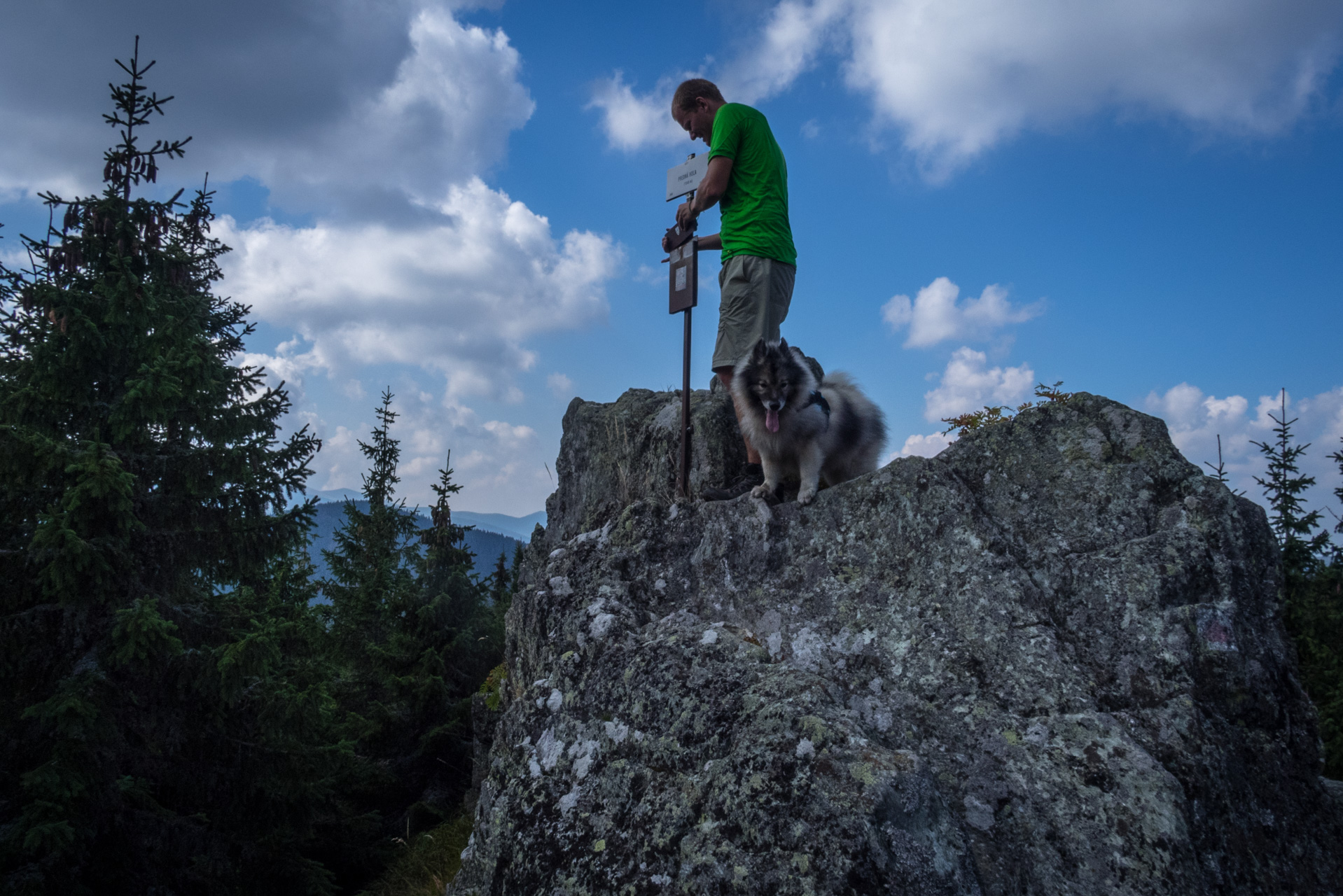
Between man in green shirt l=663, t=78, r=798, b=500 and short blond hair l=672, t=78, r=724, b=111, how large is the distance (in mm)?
305

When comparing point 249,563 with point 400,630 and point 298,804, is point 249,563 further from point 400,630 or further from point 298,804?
point 400,630

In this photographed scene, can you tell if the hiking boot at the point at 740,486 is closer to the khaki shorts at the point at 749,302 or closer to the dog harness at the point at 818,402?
the dog harness at the point at 818,402

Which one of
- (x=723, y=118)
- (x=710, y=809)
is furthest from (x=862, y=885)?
(x=723, y=118)

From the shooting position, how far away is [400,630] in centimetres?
1583

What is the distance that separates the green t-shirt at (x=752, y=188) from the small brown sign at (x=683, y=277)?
52 centimetres

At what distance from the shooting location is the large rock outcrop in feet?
9.89

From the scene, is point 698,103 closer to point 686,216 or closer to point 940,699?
point 686,216

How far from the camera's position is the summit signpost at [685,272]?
6.25 metres

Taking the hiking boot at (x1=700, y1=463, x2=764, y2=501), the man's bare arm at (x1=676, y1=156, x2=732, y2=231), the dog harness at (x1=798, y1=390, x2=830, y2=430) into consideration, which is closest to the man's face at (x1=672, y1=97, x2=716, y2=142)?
the man's bare arm at (x1=676, y1=156, x2=732, y2=231)

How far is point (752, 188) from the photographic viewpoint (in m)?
5.77

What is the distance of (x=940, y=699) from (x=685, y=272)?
13.6 ft

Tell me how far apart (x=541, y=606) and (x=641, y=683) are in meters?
1.28

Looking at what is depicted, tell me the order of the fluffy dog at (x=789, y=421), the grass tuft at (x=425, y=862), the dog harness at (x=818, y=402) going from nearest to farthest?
the fluffy dog at (x=789, y=421), the dog harness at (x=818, y=402), the grass tuft at (x=425, y=862)

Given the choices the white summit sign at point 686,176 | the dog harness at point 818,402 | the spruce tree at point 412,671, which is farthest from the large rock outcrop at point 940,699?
the spruce tree at point 412,671
